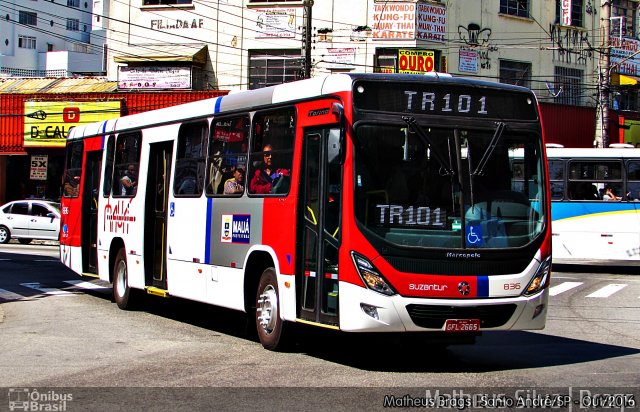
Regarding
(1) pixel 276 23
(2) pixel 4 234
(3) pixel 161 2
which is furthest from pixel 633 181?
(3) pixel 161 2

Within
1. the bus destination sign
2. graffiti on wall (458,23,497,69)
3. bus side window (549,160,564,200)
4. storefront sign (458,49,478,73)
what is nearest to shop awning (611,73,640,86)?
graffiti on wall (458,23,497,69)

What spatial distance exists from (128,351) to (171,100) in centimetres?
2752

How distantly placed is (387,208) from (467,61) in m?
27.4

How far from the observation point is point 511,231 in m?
10.1

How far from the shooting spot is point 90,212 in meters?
17.8

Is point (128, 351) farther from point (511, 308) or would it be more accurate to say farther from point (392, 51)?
point (392, 51)

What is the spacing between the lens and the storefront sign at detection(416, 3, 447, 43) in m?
34.8

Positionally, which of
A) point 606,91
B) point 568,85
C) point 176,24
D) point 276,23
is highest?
point 176,24

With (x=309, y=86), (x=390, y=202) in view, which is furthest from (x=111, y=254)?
(x=390, y=202)

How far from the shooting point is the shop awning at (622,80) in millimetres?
40156

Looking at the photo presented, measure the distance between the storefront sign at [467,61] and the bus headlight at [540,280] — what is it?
1044 inches

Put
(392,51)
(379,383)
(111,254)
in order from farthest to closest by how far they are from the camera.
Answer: (392,51) → (111,254) → (379,383)

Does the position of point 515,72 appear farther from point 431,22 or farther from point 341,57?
point 341,57

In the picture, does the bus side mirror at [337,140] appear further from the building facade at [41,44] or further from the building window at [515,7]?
the building facade at [41,44]
